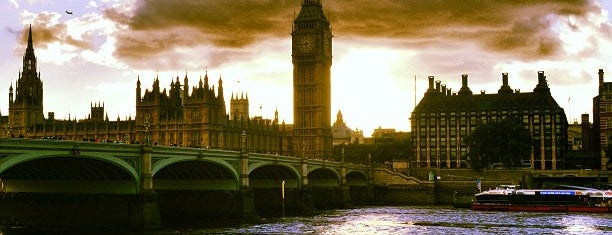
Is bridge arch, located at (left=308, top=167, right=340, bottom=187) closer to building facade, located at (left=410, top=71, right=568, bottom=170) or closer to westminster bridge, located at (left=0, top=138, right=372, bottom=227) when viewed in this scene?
westminster bridge, located at (left=0, top=138, right=372, bottom=227)

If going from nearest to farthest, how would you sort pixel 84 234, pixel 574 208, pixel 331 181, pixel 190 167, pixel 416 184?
pixel 84 234
pixel 190 167
pixel 574 208
pixel 331 181
pixel 416 184

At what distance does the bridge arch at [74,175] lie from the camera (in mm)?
60094

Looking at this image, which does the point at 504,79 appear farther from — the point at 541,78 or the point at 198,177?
the point at 198,177

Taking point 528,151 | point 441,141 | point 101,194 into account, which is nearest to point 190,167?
point 101,194

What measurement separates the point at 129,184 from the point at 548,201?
54673mm

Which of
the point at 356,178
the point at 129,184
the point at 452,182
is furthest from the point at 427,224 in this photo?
the point at 356,178

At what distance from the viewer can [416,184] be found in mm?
134250

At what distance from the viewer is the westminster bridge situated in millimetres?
58941

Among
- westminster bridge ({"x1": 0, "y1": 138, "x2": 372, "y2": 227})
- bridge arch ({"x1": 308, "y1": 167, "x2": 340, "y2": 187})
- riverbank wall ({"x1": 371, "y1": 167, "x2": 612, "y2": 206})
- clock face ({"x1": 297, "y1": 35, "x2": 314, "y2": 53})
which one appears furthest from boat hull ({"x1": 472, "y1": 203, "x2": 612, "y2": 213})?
clock face ({"x1": 297, "y1": 35, "x2": 314, "y2": 53})

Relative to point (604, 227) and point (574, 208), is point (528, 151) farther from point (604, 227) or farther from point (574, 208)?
point (604, 227)

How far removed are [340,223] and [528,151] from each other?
229 ft

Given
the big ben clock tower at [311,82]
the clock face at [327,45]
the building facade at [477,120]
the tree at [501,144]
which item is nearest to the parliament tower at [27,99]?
the big ben clock tower at [311,82]

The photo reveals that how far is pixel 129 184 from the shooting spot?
64.7 meters

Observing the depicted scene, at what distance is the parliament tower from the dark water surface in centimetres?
9602
